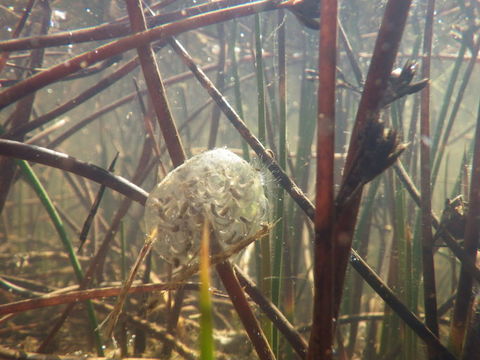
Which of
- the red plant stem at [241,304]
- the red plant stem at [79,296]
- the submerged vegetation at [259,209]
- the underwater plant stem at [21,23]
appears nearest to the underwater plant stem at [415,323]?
the submerged vegetation at [259,209]

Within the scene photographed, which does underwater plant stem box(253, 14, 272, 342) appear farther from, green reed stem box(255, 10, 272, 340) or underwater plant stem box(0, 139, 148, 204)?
underwater plant stem box(0, 139, 148, 204)

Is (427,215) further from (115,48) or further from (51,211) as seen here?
(51,211)

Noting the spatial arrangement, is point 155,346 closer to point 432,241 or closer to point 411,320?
point 411,320

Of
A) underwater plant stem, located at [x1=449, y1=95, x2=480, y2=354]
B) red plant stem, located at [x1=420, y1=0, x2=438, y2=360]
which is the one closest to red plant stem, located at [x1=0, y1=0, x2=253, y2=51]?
red plant stem, located at [x1=420, y1=0, x2=438, y2=360]

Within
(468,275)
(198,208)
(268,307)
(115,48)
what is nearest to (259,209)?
(198,208)

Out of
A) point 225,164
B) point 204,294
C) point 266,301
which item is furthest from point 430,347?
point 204,294

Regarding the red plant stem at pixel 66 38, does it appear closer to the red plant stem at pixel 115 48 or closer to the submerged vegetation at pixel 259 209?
the submerged vegetation at pixel 259 209
